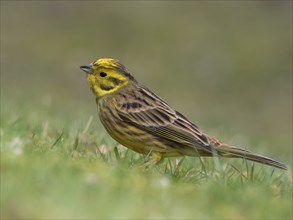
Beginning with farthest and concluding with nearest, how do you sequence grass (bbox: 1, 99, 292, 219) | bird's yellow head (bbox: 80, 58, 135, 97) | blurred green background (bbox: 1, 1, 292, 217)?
blurred green background (bbox: 1, 1, 292, 217), bird's yellow head (bbox: 80, 58, 135, 97), grass (bbox: 1, 99, 292, 219)

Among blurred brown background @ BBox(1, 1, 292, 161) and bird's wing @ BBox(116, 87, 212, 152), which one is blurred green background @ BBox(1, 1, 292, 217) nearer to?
blurred brown background @ BBox(1, 1, 292, 161)

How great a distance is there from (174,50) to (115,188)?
2427 cm

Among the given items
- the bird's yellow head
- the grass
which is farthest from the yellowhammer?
the grass

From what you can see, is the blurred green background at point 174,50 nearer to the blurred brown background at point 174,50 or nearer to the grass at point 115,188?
the blurred brown background at point 174,50

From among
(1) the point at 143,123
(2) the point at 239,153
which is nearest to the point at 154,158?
(1) the point at 143,123

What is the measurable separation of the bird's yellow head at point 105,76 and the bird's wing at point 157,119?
0.61 feet

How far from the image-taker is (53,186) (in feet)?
19.4

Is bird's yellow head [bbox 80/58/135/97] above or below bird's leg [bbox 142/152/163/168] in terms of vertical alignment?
above

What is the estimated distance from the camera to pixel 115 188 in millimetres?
6199

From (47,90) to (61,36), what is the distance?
499 centimetres

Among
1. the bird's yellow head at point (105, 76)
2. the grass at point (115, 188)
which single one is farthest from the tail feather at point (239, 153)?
the bird's yellow head at point (105, 76)

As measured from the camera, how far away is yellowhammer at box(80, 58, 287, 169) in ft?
27.5

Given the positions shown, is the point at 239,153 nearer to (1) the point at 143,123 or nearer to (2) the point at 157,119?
(2) the point at 157,119

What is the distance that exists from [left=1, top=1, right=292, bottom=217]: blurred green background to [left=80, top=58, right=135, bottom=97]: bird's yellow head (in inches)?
615
